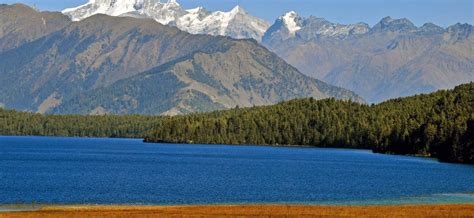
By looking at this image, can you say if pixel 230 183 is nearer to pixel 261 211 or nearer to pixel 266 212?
pixel 261 211

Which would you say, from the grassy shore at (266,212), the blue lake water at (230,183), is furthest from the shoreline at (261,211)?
the blue lake water at (230,183)

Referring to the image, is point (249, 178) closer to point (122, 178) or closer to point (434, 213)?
point (122, 178)

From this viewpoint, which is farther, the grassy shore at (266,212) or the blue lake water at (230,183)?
the blue lake water at (230,183)

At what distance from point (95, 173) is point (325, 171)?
41947 mm

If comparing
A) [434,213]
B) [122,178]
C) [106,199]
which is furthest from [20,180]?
[434,213]

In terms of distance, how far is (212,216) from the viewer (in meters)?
77.1

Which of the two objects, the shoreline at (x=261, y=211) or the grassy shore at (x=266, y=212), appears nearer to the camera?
the grassy shore at (x=266, y=212)

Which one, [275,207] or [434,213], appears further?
[275,207]

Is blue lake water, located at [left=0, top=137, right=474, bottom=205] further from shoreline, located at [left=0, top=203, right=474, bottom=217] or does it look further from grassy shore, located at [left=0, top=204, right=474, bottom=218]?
grassy shore, located at [left=0, top=204, right=474, bottom=218]

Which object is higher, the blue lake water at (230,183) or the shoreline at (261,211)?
the blue lake water at (230,183)

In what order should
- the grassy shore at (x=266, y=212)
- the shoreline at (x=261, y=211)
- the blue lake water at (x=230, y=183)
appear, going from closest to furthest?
1. the grassy shore at (x=266, y=212)
2. the shoreline at (x=261, y=211)
3. the blue lake water at (x=230, y=183)

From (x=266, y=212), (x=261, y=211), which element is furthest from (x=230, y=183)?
(x=266, y=212)

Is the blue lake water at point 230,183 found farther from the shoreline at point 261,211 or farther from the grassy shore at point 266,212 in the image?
the grassy shore at point 266,212

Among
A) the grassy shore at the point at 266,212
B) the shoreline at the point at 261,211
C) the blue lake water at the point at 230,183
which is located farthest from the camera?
the blue lake water at the point at 230,183
